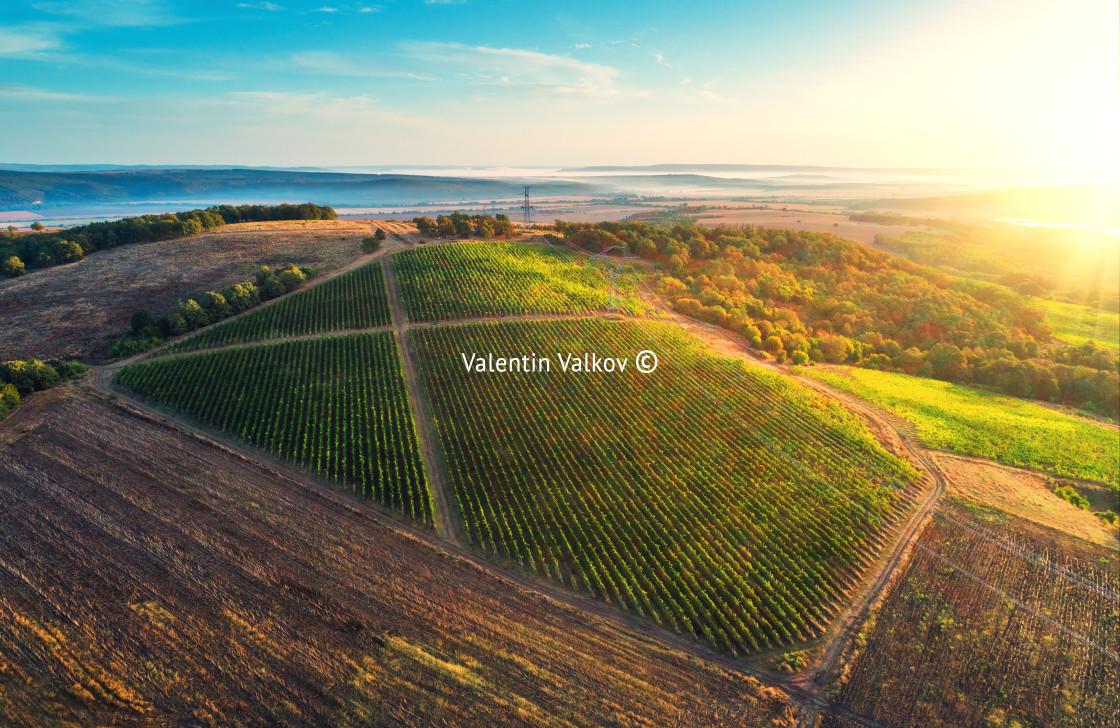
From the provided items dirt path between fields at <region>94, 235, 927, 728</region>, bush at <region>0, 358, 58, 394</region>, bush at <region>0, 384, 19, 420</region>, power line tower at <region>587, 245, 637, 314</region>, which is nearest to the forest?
power line tower at <region>587, 245, 637, 314</region>

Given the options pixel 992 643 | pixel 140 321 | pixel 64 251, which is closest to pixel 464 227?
pixel 140 321

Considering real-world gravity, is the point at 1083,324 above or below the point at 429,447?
above

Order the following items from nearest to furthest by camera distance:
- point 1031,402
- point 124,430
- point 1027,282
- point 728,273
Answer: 1. point 124,430
2. point 1031,402
3. point 728,273
4. point 1027,282

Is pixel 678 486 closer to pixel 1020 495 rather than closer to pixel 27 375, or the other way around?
pixel 1020 495

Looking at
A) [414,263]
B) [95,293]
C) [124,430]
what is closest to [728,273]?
[414,263]

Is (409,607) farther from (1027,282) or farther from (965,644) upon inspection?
(1027,282)

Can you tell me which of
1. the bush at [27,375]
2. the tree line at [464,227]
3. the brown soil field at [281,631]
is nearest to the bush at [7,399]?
the bush at [27,375]

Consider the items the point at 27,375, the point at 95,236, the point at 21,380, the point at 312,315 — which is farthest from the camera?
the point at 95,236
